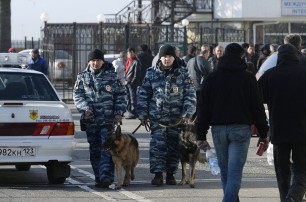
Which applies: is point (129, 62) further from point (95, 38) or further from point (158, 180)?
point (158, 180)

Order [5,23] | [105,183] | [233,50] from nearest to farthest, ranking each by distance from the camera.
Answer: [233,50] < [105,183] < [5,23]

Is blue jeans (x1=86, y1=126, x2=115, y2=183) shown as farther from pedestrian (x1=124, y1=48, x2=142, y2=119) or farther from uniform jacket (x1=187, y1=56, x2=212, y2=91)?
pedestrian (x1=124, y1=48, x2=142, y2=119)

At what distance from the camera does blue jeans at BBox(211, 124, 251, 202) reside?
966 cm

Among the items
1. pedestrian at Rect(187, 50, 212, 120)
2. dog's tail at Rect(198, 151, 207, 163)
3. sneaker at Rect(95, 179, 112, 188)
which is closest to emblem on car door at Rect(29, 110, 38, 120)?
sneaker at Rect(95, 179, 112, 188)

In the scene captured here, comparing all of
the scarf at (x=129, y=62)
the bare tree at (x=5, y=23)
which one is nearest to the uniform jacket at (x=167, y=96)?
the scarf at (x=129, y=62)

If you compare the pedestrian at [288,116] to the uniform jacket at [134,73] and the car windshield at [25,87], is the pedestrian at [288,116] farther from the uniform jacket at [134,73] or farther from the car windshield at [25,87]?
the uniform jacket at [134,73]

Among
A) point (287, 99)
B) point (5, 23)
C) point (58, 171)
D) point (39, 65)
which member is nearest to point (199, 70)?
point (39, 65)

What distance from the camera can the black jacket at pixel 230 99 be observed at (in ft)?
Answer: 31.9

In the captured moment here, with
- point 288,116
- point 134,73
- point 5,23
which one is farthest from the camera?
point 5,23

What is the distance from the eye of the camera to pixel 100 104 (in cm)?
1277

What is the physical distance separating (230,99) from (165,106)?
10.0ft

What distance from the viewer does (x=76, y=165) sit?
1536 centimetres

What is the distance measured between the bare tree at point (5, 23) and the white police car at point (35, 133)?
79.6 feet

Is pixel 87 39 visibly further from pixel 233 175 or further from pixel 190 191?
pixel 233 175
